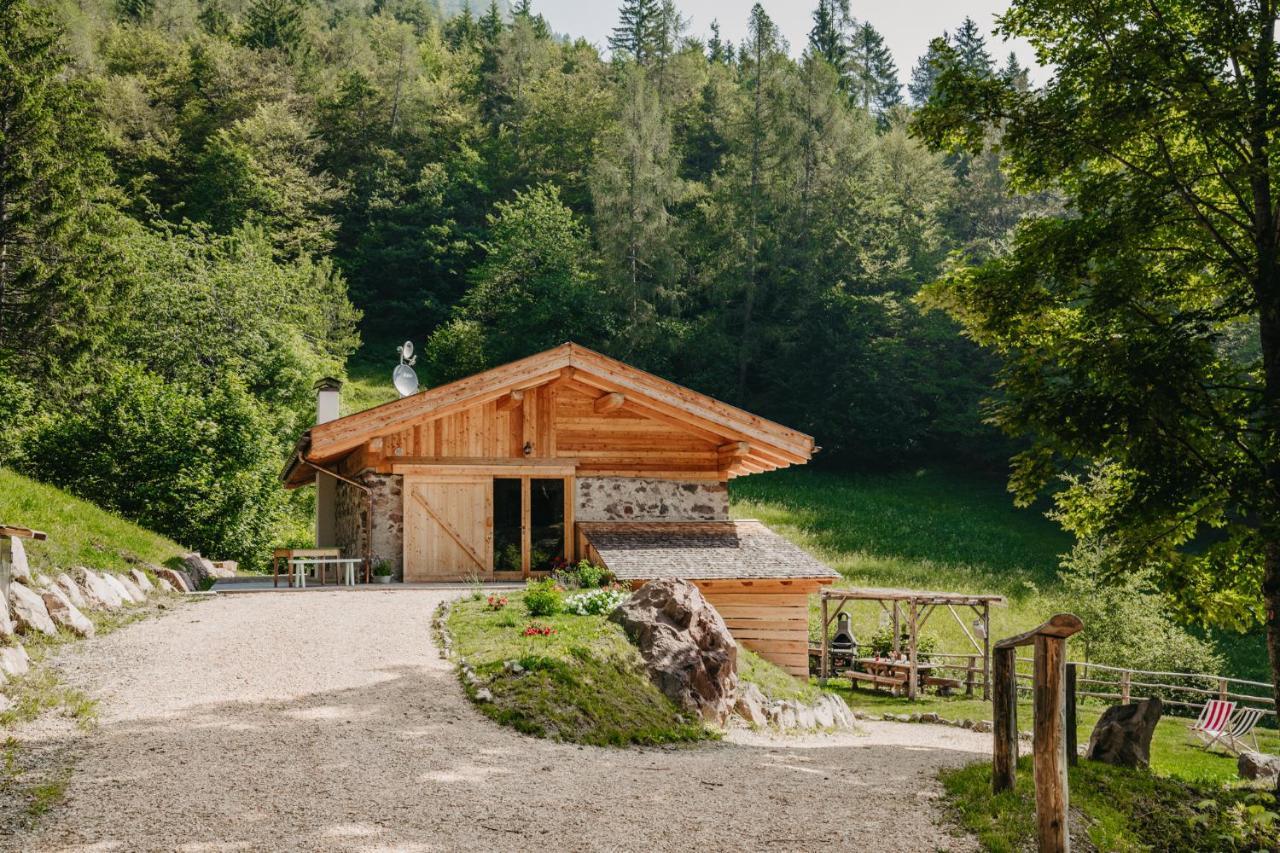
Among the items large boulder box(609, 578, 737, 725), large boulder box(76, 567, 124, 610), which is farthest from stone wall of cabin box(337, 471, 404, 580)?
large boulder box(609, 578, 737, 725)

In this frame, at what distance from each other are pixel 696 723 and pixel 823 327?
3797 cm

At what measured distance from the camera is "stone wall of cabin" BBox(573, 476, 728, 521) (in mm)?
18594

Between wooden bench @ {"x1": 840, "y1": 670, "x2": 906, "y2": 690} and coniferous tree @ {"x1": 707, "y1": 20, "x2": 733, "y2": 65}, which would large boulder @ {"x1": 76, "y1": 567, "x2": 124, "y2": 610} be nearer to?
wooden bench @ {"x1": 840, "y1": 670, "x2": 906, "y2": 690}

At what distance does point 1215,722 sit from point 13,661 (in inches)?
722

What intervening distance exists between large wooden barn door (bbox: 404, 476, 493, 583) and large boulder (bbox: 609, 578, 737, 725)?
5874 mm

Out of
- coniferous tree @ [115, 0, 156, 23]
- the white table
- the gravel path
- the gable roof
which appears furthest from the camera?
coniferous tree @ [115, 0, 156, 23]

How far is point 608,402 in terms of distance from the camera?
18219 mm

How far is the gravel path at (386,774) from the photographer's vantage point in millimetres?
6309

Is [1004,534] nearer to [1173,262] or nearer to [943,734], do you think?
[943,734]

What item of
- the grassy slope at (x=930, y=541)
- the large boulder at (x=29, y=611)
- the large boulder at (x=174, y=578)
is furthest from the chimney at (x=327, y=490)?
the grassy slope at (x=930, y=541)

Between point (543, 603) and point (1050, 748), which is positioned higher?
point (543, 603)

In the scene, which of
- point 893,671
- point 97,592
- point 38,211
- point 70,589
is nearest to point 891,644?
point 893,671

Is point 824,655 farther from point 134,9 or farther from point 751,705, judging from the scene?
point 134,9

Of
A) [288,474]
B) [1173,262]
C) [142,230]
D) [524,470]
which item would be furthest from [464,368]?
[1173,262]
